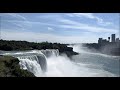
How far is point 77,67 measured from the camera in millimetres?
19891

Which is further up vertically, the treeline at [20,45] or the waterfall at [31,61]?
the treeline at [20,45]

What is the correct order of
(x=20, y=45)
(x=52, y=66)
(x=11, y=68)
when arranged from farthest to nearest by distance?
(x=52, y=66), (x=20, y=45), (x=11, y=68)

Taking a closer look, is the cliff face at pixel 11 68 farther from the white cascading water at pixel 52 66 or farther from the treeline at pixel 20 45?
the treeline at pixel 20 45

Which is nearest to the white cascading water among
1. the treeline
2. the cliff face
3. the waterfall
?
the waterfall

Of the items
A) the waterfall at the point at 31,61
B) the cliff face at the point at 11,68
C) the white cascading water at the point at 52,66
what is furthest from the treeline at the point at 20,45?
the cliff face at the point at 11,68

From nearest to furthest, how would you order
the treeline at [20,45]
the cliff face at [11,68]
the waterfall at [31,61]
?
the cliff face at [11,68] < the waterfall at [31,61] < the treeline at [20,45]

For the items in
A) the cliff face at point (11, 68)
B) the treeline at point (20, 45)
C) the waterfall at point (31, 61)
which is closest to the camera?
the cliff face at point (11, 68)

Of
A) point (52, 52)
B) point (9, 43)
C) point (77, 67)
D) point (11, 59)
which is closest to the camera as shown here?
point (11, 59)

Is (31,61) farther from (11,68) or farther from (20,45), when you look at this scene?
(20,45)

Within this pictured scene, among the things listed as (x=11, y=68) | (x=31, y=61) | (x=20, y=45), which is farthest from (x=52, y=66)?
(x=11, y=68)
